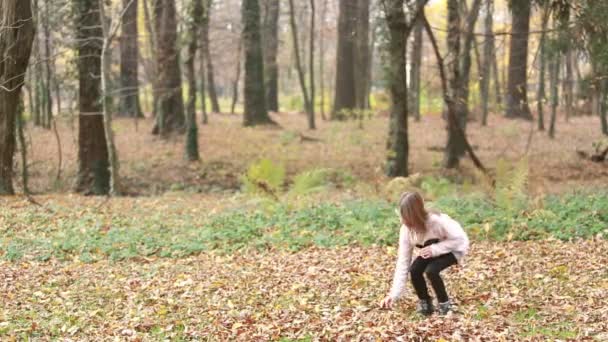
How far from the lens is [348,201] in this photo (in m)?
13.3

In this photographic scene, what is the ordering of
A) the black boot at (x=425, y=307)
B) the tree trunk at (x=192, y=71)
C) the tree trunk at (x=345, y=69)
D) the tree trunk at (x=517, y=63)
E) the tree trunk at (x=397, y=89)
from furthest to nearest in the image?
the tree trunk at (x=345, y=69)
the tree trunk at (x=517, y=63)
the tree trunk at (x=192, y=71)
the tree trunk at (x=397, y=89)
the black boot at (x=425, y=307)

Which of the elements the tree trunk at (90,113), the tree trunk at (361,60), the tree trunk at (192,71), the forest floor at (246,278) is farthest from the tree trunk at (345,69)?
the tree trunk at (90,113)

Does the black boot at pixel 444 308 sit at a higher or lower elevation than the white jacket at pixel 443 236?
lower

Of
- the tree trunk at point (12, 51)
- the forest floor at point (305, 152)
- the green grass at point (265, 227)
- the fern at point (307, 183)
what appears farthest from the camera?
the forest floor at point (305, 152)

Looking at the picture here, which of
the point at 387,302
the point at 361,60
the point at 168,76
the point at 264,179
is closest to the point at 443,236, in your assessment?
the point at 387,302

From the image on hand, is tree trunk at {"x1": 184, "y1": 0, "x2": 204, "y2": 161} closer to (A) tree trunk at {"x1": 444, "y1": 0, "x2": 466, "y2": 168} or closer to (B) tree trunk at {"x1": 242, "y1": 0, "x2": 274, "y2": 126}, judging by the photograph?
(B) tree trunk at {"x1": 242, "y1": 0, "x2": 274, "y2": 126}

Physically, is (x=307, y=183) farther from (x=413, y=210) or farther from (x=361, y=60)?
(x=361, y=60)

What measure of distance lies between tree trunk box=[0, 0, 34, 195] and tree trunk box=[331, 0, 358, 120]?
1574cm

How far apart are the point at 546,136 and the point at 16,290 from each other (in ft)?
62.5

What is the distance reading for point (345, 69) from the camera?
28703 mm

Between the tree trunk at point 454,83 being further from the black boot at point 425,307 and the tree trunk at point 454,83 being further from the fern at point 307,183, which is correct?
the black boot at point 425,307

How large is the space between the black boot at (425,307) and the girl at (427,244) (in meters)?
0.07

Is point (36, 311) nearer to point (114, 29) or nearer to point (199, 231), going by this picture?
point (199, 231)

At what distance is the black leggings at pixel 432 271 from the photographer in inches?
245
